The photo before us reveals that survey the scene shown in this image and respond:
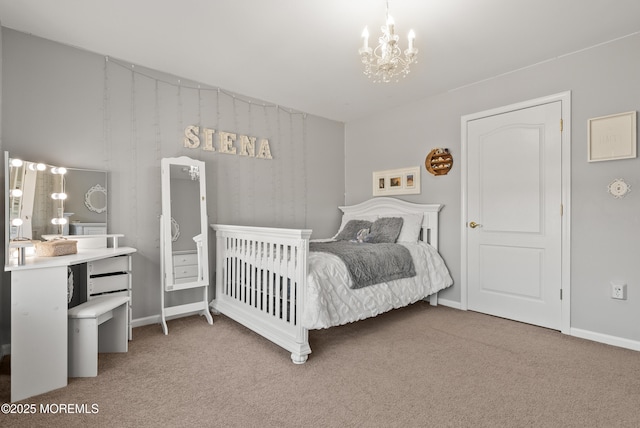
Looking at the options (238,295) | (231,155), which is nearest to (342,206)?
(231,155)

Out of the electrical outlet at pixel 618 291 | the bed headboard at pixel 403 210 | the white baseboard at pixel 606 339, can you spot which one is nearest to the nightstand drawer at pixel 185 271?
the bed headboard at pixel 403 210

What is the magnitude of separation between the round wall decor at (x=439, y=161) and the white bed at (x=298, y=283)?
40 cm

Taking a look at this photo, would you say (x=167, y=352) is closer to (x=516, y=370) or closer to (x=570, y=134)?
(x=516, y=370)

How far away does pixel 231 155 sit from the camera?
11.6ft

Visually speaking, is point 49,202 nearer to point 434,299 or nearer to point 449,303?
point 434,299

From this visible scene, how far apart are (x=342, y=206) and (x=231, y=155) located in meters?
1.76

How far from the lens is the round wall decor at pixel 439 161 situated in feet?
11.7

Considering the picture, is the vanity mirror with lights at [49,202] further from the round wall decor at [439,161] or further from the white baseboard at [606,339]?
the white baseboard at [606,339]

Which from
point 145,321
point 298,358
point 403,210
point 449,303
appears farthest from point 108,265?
point 449,303

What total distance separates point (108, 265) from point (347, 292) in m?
1.86

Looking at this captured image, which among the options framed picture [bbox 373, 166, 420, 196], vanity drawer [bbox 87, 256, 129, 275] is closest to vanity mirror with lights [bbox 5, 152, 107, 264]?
vanity drawer [bbox 87, 256, 129, 275]

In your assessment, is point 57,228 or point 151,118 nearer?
point 57,228

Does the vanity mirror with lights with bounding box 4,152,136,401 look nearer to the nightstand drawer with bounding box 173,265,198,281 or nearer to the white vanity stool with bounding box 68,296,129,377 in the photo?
the white vanity stool with bounding box 68,296,129,377

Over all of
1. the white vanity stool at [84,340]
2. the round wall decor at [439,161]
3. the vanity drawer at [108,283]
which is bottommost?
the white vanity stool at [84,340]
